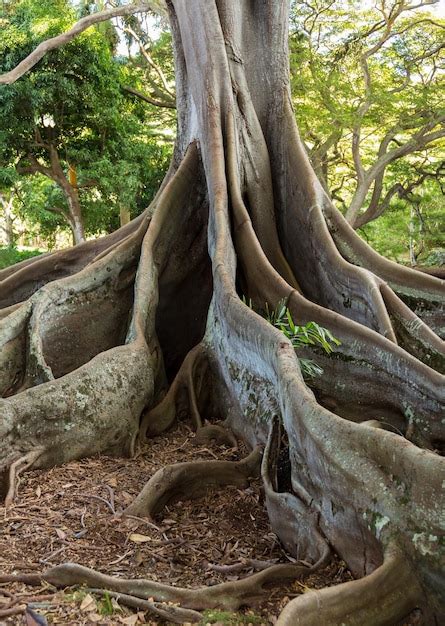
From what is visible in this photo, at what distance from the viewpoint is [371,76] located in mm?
19078

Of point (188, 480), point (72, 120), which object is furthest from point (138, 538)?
point (72, 120)

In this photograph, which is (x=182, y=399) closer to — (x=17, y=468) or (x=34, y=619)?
(x=17, y=468)

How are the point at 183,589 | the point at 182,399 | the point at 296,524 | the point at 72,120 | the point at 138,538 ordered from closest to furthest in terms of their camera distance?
the point at 183,589
the point at 296,524
the point at 138,538
the point at 182,399
the point at 72,120

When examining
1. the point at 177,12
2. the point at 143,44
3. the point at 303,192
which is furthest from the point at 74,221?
the point at 303,192

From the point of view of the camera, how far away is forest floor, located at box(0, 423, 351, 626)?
282 cm

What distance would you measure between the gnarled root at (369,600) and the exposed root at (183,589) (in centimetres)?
41

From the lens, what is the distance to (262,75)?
7609 millimetres

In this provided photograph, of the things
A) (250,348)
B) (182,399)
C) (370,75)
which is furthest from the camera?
(370,75)

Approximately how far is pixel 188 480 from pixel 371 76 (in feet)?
56.1

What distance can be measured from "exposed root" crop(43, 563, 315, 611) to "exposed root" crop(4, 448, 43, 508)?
122cm

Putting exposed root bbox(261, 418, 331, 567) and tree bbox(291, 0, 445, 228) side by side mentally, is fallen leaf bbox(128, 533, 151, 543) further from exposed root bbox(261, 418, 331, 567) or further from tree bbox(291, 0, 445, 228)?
tree bbox(291, 0, 445, 228)

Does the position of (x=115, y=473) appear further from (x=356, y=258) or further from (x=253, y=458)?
(x=356, y=258)

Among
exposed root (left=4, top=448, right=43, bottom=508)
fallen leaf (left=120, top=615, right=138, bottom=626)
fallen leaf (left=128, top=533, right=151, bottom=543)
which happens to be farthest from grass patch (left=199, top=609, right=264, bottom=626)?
exposed root (left=4, top=448, right=43, bottom=508)

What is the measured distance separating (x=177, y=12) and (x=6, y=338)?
172 inches
